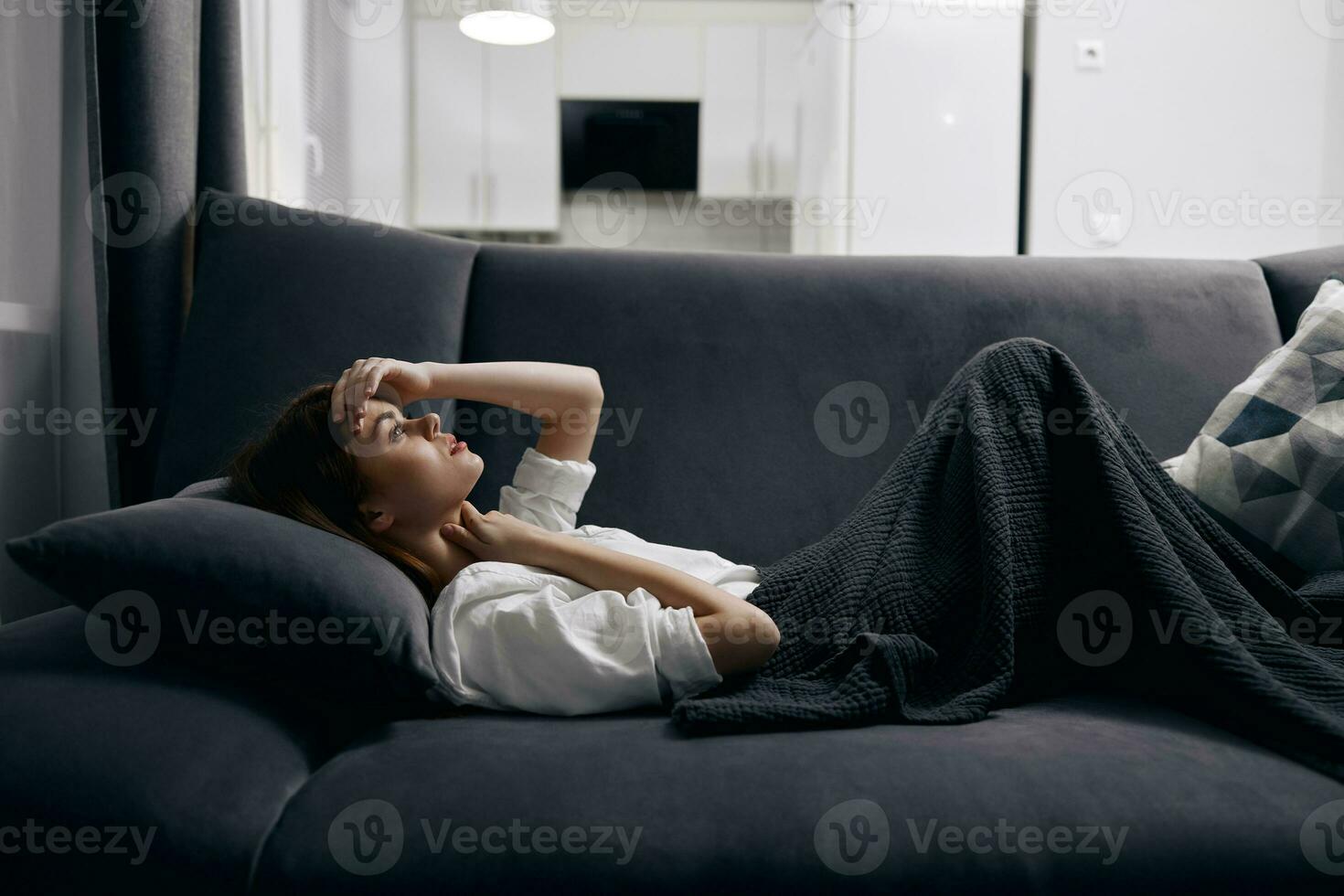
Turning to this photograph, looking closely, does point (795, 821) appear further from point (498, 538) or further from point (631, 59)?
point (631, 59)

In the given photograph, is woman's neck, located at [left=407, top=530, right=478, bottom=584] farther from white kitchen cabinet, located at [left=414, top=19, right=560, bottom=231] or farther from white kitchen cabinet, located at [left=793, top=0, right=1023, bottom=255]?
white kitchen cabinet, located at [left=414, top=19, right=560, bottom=231]

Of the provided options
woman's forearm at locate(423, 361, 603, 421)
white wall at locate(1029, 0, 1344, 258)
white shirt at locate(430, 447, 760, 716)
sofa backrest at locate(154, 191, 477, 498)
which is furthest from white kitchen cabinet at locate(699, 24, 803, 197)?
white shirt at locate(430, 447, 760, 716)

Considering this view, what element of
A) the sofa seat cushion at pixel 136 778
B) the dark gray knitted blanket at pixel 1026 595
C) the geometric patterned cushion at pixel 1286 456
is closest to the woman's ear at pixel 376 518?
the sofa seat cushion at pixel 136 778

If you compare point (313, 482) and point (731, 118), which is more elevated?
point (731, 118)

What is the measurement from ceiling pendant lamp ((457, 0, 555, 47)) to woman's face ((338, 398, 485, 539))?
1452mm

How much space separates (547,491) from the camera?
1.26 m

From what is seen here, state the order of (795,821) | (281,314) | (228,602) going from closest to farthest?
(795,821)
(228,602)
(281,314)

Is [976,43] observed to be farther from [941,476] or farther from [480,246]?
[941,476]

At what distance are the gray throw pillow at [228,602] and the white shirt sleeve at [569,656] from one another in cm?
7

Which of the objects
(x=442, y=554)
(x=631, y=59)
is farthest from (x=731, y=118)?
(x=442, y=554)

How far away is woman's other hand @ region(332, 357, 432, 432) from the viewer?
1036 millimetres

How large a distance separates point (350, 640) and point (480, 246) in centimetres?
90

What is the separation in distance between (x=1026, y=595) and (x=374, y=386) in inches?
30.6

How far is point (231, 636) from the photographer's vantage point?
844mm
